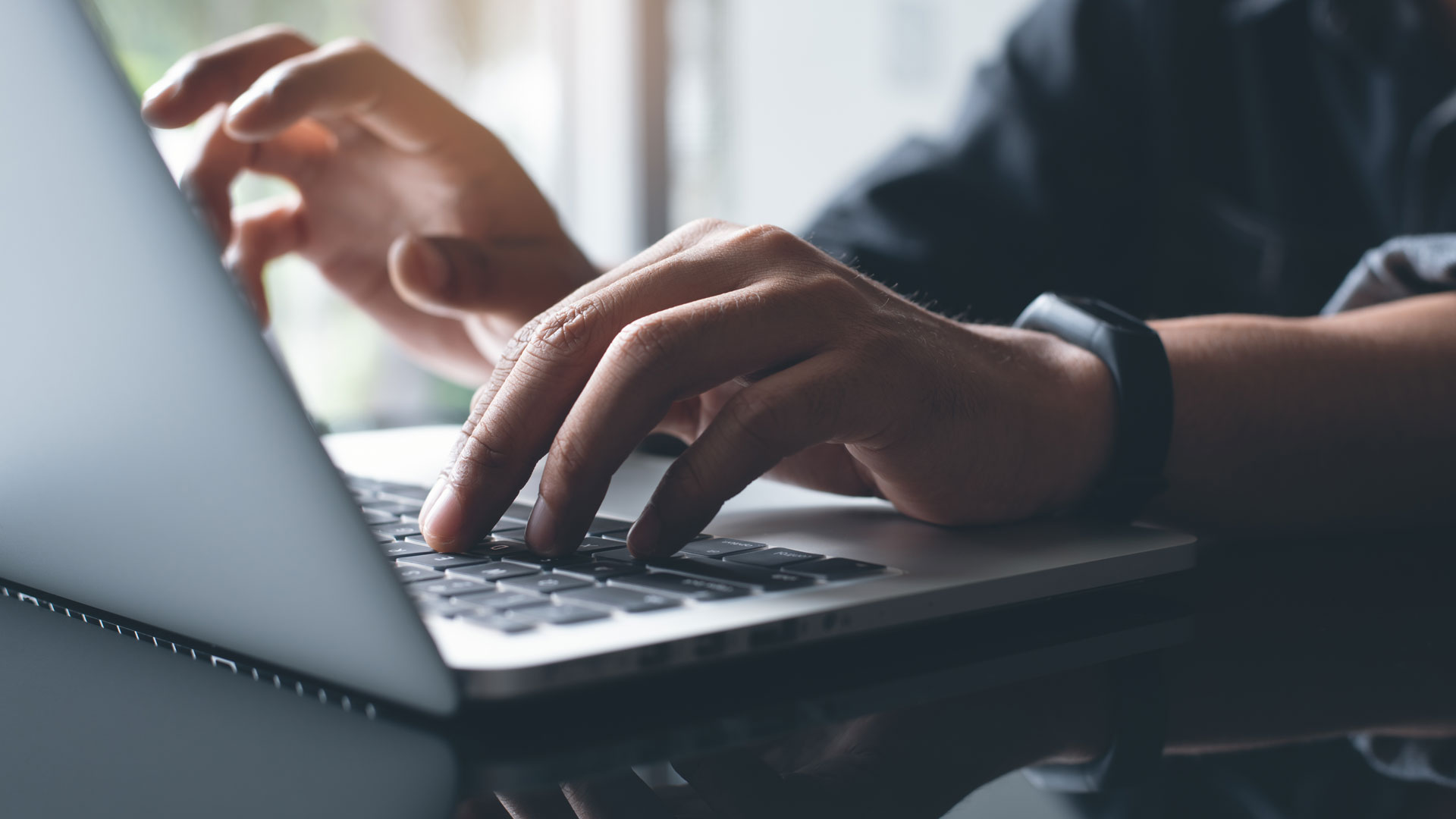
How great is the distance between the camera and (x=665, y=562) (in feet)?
1.29

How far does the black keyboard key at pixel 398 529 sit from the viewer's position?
0.45 meters

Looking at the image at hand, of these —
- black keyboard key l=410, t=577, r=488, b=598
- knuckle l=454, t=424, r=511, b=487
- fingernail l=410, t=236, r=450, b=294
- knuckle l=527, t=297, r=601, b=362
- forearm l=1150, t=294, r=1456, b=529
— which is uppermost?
knuckle l=527, t=297, r=601, b=362

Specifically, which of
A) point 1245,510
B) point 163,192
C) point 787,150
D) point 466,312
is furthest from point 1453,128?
point 787,150

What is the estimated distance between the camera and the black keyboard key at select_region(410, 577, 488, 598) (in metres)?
0.34

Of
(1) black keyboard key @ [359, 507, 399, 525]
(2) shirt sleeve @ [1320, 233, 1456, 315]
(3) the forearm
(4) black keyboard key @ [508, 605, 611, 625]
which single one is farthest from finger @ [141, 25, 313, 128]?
(2) shirt sleeve @ [1320, 233, 1456, 315]

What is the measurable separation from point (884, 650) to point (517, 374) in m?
0.19

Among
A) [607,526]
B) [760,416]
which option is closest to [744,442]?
[760,416]

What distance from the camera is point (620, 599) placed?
12.7 inches

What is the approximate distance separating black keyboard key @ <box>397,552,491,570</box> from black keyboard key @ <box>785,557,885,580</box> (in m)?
0.12

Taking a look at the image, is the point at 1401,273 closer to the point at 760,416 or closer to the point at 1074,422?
the point at 1074,422

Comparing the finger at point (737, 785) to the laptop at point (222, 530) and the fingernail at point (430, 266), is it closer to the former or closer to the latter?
the laptop at point (222, 530)

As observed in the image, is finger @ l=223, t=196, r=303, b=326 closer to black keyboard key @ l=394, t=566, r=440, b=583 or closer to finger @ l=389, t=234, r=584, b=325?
finger @ l=389, t=234, r=584, b=325

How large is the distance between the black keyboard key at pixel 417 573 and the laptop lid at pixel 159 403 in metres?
0.07

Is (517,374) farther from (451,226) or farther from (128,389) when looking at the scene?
(451,226)
